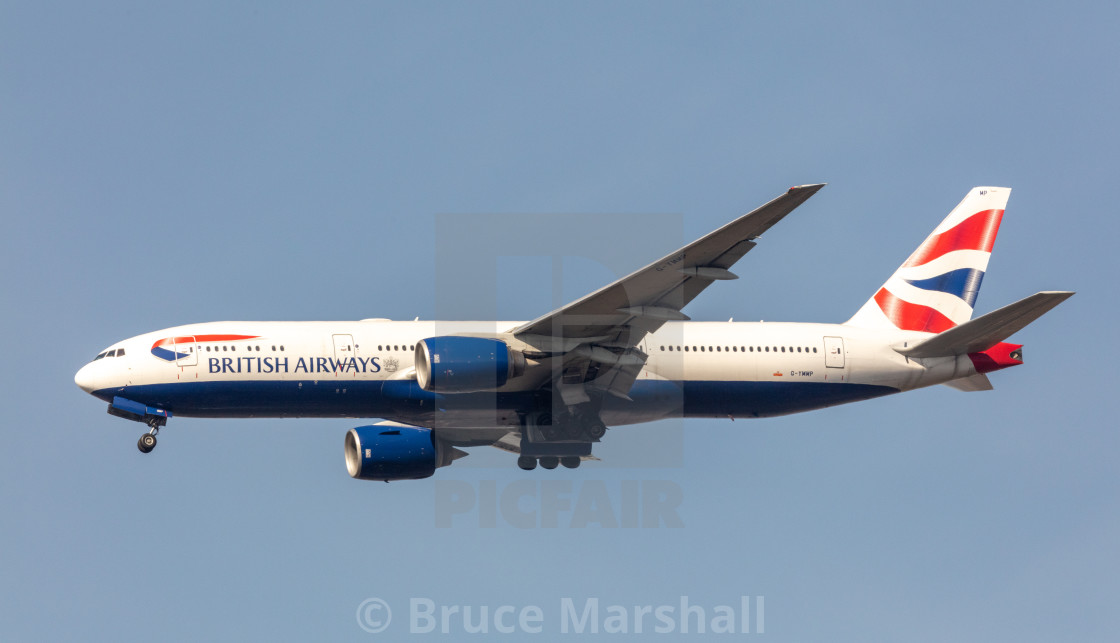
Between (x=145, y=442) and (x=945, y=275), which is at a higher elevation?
(x=945, y=275)

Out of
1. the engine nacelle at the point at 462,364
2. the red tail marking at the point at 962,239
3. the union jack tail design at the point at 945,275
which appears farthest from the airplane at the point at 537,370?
the red tail marking at the point at 962,239

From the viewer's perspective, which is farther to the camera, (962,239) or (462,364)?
(962,239)

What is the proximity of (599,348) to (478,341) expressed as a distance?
3.53 m

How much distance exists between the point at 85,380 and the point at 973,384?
89.1 ft

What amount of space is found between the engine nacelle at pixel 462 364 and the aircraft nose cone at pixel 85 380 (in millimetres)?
10209

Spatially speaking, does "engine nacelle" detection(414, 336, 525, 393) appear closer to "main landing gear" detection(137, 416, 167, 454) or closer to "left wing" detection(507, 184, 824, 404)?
"left wing" detection(507, 184, 824, 404)

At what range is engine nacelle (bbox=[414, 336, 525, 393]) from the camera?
3566 cm

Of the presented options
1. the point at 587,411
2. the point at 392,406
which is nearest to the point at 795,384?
the point at 587,411

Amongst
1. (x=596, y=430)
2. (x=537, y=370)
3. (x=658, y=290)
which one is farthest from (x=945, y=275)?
(x=537, y=370)

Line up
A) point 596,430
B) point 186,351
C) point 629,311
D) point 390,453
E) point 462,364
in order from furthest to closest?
1. point 390,453
2. point 596,430
3. point 186,351
4. point 462,364
5. point 629,311

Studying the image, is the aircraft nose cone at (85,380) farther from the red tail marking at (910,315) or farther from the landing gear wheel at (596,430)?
the red tail marking at (910,315)

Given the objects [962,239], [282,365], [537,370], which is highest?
[962,239]

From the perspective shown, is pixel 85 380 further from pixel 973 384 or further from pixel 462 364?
pixel 973 384

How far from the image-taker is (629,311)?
35.6 meters
